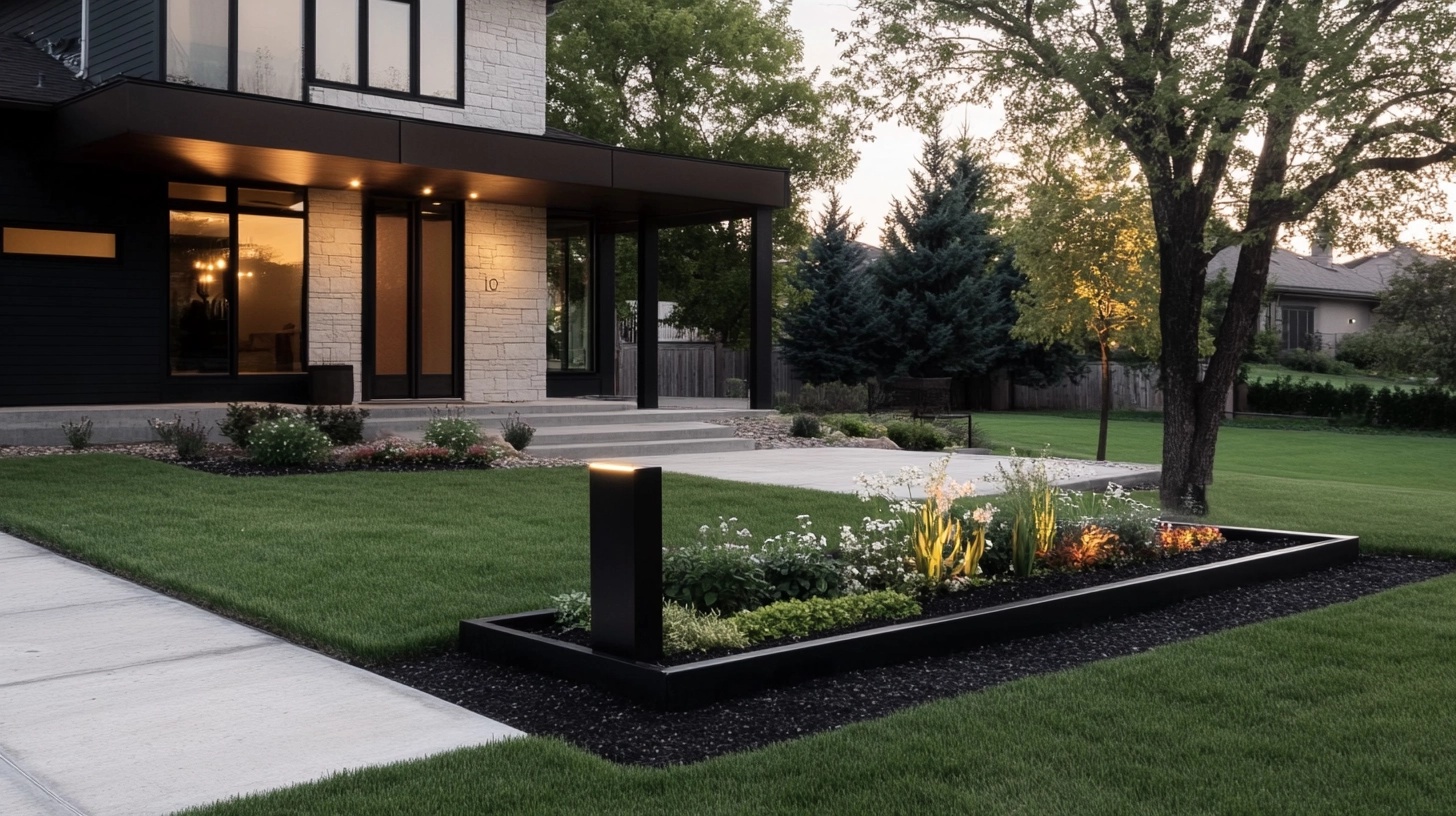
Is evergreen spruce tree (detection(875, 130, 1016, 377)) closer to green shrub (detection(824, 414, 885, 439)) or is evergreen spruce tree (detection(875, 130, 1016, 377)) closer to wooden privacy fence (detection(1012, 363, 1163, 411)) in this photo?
wooden privacy fence (detection(1012, 363, 1163, 411))

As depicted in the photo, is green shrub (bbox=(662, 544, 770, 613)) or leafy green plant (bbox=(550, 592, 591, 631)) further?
green shrub (bbox=(662, 544, 770, 613))

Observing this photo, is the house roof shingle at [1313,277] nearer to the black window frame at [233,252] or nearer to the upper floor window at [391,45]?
the upper floor window at [391,45]

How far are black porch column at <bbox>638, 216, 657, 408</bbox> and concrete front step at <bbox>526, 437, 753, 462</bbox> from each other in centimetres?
223

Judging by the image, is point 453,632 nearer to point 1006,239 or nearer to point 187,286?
point 187,286

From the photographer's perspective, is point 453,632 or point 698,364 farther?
point 698,364

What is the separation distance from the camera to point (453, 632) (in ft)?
17.9

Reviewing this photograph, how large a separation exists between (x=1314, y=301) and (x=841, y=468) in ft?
128

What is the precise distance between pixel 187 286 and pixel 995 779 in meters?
13.9

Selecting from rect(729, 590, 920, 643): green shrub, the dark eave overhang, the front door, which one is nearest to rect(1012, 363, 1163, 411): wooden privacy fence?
the dark eave overhang

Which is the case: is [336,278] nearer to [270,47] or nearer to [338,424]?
[270,47]

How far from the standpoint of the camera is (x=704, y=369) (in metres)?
36.6

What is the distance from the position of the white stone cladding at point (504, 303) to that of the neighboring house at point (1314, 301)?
1262 inches

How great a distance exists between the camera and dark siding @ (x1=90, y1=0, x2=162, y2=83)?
1420cm

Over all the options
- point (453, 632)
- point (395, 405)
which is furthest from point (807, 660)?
point (395, 405)
